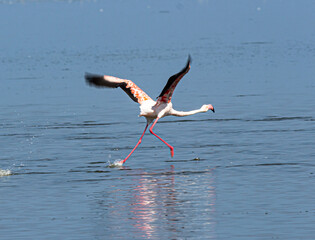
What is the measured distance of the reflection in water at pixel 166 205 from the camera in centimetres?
1271

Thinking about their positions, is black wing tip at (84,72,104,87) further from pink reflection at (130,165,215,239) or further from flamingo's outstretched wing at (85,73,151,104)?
pink reflection at (130,165,215,239)

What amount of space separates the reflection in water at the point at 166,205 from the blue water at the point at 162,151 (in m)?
0.02

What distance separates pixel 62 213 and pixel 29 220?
64 centimetres

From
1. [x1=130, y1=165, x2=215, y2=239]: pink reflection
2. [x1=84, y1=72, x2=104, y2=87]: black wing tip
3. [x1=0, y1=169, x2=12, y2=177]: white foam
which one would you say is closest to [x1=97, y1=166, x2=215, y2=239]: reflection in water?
[x1=130, y1=165, x2=215, y2=239]: pink reflection

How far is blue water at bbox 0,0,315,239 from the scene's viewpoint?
13211 millimetres

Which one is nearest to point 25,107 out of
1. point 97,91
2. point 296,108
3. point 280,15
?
point 97,91

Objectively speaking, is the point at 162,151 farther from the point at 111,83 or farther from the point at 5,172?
the point at 5,172

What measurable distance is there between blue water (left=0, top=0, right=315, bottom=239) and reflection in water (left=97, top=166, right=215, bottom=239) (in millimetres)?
20

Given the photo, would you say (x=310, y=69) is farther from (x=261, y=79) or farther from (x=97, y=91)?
(x=97, y=91)

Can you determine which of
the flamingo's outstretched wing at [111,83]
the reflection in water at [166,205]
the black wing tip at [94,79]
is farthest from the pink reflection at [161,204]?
the black wing tip at [94,79]

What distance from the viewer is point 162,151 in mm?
19422

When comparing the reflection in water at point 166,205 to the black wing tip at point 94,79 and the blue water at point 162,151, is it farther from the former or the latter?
the black wing tip at point 94,79

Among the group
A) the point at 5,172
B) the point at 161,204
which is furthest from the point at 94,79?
the point at 161,204

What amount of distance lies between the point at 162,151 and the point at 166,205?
5.26 meters
